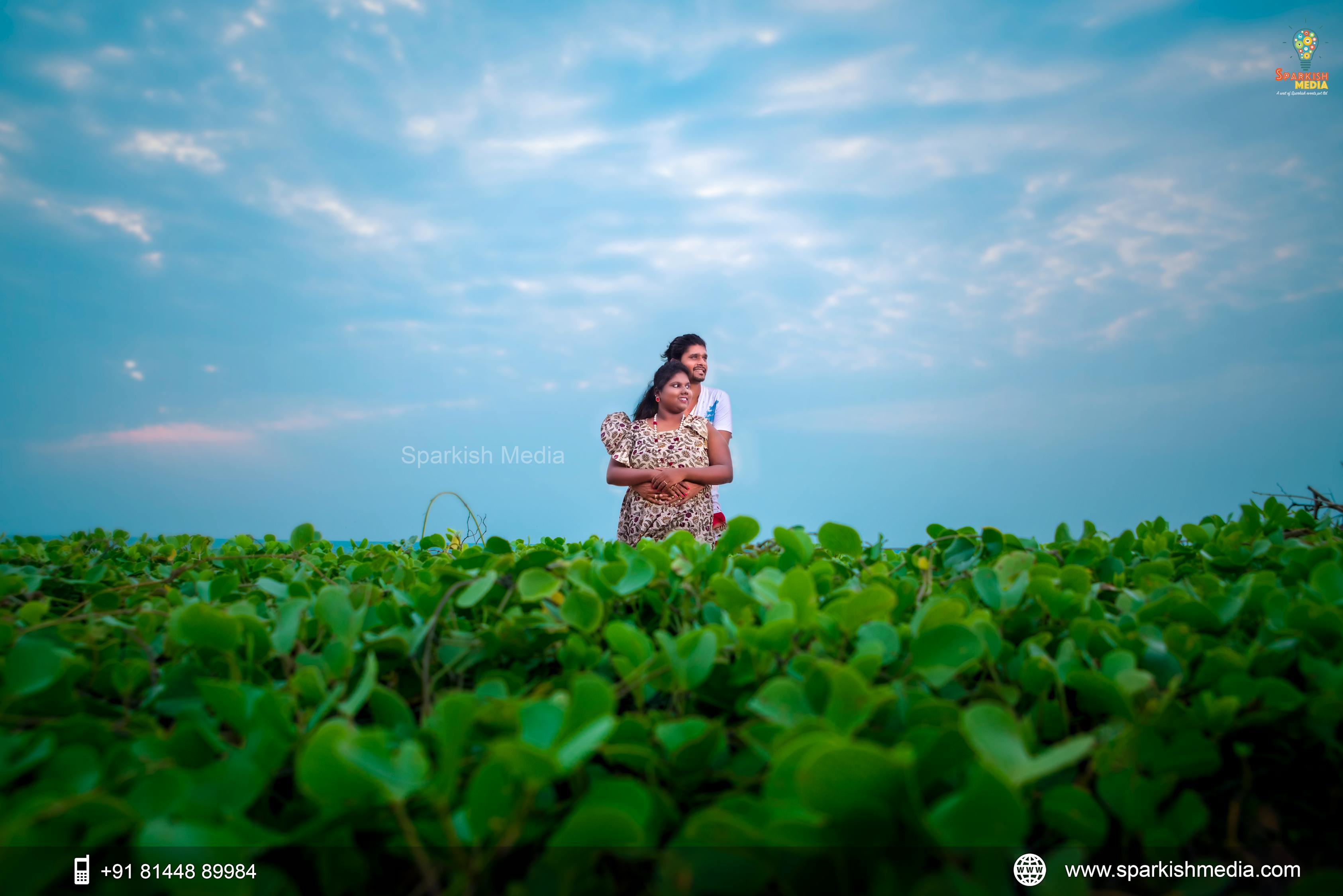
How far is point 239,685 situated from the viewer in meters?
0.68

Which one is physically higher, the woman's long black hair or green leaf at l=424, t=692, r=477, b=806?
the woman's long black hair

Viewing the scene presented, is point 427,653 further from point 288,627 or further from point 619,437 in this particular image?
point 619,437

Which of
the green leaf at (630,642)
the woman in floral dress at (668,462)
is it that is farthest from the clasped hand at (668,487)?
the green leaf at (630,642)

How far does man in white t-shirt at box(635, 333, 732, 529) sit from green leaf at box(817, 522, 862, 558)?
5.36 m

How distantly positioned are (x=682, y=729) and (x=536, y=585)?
322 millimetres

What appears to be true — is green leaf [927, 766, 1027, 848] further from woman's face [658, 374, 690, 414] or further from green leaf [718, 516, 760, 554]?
woman's face [658, 374, 690, 414]

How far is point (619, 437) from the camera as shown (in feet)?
18.9

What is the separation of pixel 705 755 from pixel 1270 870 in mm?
517

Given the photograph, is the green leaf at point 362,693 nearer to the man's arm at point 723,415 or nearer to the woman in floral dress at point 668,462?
the woman in floral dress at point 668,462

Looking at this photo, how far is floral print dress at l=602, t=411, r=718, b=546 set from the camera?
558cm

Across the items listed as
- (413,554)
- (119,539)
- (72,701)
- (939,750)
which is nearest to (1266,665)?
(939,750)

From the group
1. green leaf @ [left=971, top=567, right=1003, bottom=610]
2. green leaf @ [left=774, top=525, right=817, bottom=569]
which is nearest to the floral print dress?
green leaf @ [left=774, top=525, right=817, bottom=569]

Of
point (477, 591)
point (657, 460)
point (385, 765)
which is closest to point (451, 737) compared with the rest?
point (385, 765)

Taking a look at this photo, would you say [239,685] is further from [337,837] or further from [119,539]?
[119,539]
